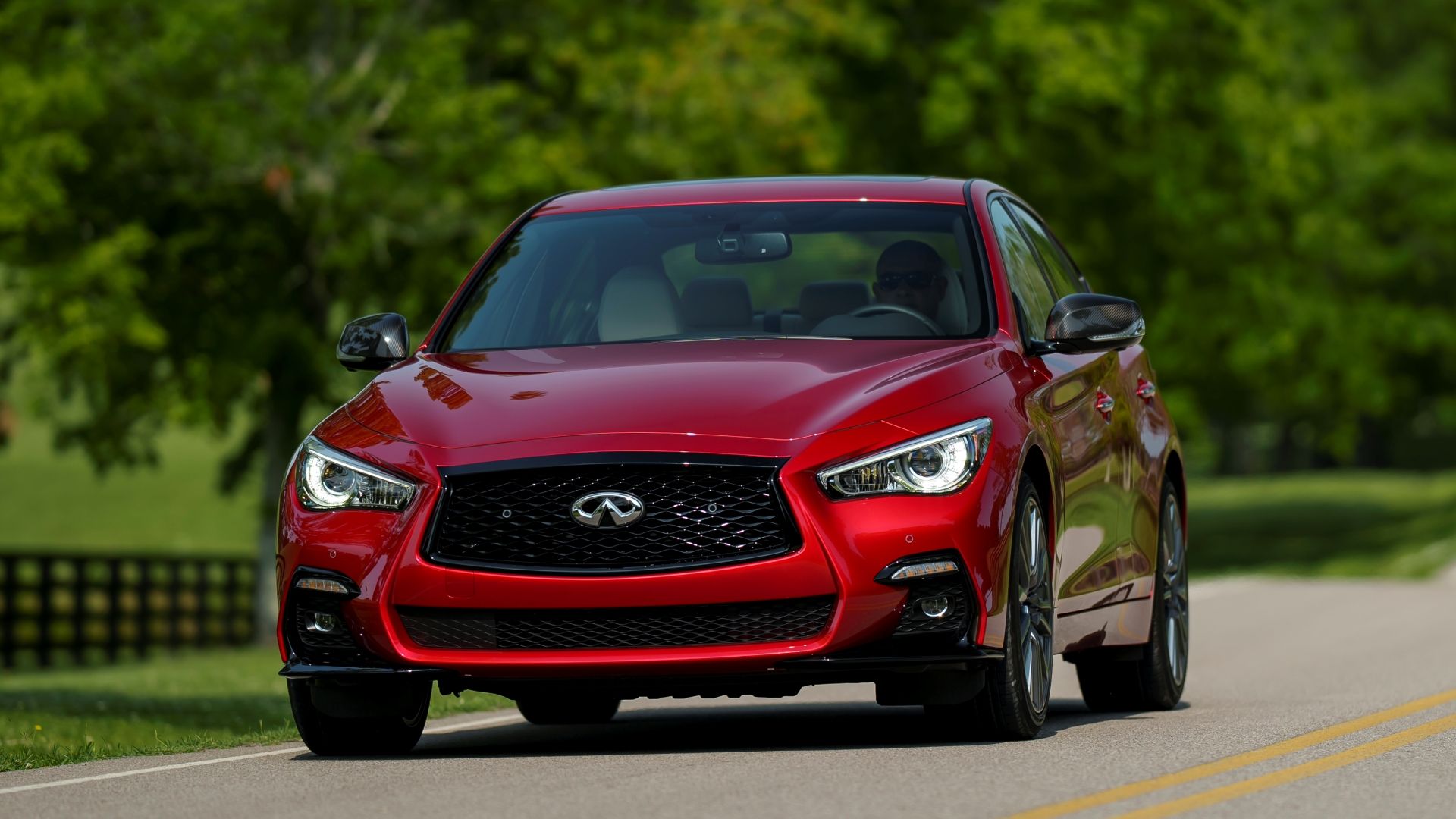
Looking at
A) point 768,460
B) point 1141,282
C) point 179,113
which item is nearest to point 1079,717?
point 768,460

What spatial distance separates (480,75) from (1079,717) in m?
20.6

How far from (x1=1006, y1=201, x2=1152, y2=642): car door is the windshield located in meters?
0.70

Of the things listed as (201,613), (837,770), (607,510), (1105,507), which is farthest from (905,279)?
(201,613)

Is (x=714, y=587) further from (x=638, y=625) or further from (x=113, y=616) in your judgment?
(x=113, y=616)

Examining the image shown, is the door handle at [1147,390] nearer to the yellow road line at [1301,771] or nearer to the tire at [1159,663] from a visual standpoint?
the tire at [1159,663]

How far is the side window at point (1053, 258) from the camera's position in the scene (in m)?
10.4

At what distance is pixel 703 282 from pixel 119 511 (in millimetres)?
57955

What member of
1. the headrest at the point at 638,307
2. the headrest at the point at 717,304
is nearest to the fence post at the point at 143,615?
the headrest at the point at 638,307

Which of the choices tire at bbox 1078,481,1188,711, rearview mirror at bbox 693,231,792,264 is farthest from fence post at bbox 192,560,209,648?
rearview mirror at bbox 693,231,792,264

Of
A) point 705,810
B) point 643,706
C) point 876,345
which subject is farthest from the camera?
point 643,706

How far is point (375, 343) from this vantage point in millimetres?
9125

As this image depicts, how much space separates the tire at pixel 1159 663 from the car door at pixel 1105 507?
32cm

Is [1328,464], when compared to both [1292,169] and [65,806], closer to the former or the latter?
[1292,169]

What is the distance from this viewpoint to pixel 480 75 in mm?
29797
